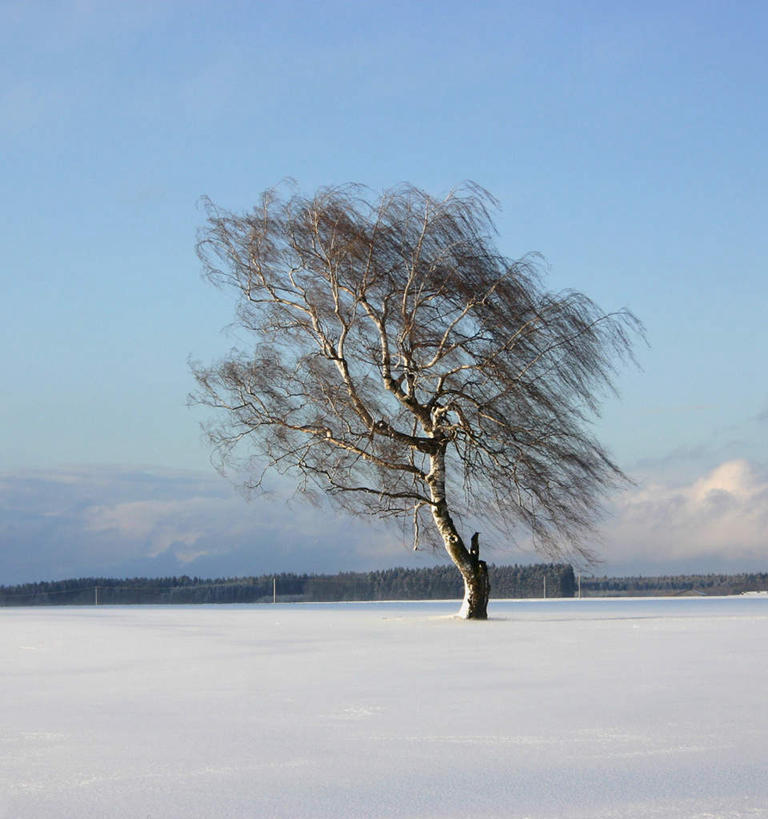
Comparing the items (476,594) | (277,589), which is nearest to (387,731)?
(476,594)

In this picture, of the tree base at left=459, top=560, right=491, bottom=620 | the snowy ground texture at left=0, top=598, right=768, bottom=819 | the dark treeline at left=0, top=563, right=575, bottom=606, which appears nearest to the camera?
the snowy ground texture at left=0, top=598, right=768, bottom=819

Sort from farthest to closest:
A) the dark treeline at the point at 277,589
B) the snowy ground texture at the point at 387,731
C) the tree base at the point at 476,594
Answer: the dark treeline at the point at 277,589 < the tree base at the point at 476,594 < the snowy ground texture at the point at 387,731

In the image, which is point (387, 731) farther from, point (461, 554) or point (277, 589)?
point (277, 589)

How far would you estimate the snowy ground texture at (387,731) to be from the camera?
4168mm

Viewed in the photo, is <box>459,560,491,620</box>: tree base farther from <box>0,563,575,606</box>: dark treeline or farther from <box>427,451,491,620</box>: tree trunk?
<box>0,563,575,606</box>: dark treeline

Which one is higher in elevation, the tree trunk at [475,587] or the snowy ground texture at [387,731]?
the tree trunk at [475,587]

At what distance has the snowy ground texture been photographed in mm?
4168

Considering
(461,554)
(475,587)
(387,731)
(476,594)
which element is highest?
(461,554)

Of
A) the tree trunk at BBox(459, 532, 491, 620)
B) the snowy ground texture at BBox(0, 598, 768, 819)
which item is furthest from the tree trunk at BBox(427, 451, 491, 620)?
the snowy ground texture at BBox(0, 598, 768, 819)

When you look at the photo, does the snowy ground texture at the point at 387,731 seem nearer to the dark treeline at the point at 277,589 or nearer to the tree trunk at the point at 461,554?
the tree trunk at the point at 461,554

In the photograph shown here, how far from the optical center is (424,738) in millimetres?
5418

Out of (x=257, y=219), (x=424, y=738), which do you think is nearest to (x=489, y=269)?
(x=257, y=219)

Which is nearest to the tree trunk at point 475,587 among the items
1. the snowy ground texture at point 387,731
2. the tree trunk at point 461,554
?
the tree trunk at point 461,554

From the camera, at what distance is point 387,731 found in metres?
5.64
